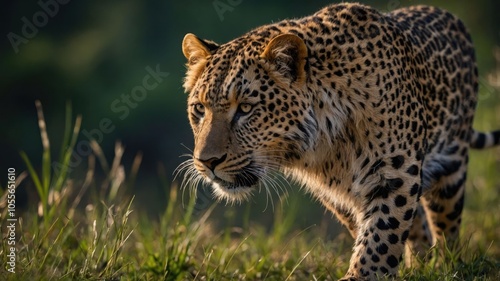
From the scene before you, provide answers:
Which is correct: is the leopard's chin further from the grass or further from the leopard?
the grass

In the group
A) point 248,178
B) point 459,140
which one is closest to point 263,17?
point 459,140

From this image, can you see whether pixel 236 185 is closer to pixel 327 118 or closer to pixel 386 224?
pixel 327 118

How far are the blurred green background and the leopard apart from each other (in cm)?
1095

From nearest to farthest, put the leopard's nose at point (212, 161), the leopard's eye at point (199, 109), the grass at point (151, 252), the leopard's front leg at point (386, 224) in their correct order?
the grass at point (151, 252) → the leopard's nose at point (212, 161) → the leopard's front leg at point (386, 224) → the leopard's eye at point (199, 109)

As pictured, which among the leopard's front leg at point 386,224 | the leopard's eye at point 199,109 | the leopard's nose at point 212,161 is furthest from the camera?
the leopard's eye at point 199,109

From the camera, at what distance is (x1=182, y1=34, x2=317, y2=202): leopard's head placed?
5.27 metres

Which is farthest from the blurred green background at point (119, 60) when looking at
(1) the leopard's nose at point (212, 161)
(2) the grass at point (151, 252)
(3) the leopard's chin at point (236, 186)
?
(1) the leopard's nose at point (212, 161)

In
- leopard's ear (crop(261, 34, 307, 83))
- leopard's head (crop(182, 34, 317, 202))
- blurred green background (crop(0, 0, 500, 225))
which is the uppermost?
leopard's ear (crop(261, 34, 307, 83))

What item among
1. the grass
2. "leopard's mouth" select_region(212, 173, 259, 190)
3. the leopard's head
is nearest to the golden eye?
the leopard's head

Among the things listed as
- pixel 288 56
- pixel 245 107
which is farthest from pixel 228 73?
pixel 288 56

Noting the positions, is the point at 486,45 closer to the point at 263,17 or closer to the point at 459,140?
the point at 263,17

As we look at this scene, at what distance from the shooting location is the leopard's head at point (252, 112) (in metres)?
5.27

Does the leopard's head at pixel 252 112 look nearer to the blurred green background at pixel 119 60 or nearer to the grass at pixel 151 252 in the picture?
the grass at pixel 151 252

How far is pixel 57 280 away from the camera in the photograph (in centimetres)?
468
